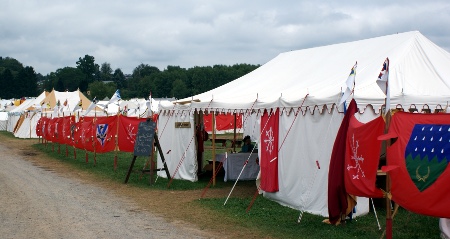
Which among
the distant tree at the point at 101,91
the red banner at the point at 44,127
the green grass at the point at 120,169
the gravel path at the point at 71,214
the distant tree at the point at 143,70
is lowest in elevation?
the green grass at the point at 120,169

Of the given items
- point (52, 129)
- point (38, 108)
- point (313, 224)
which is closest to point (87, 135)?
point (52, 129)

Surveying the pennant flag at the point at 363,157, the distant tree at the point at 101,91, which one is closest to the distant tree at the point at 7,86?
the distant tree at the point at 101,91

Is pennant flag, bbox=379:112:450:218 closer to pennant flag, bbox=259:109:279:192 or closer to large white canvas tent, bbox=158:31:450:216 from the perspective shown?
large white canvas tent, bbox=158:31:450:216

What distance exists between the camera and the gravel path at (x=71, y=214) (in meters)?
8.85

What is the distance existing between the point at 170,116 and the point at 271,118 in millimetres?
5420

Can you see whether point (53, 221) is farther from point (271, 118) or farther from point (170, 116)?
point (170, 116)

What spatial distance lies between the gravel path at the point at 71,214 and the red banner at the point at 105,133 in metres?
3.11

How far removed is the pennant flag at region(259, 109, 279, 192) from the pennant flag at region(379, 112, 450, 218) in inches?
197

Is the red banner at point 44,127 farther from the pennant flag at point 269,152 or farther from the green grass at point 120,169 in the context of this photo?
the pennant flag at point 269,152

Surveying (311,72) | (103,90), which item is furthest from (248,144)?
(103,90)

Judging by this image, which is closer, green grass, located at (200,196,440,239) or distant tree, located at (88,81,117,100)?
green grass, located at (200,196,440,239)

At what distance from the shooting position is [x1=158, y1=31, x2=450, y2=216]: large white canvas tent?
9.96 m

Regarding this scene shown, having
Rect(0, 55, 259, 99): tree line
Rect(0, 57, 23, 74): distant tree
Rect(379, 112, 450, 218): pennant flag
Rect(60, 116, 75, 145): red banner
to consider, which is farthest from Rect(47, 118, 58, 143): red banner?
Rect(0, 57, 23, 74): distant tree

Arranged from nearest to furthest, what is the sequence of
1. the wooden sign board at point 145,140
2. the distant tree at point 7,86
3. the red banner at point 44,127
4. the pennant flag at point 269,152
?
1. the pennant flag at point 269,152
2. the wooden sign board at point 145,140
3. the red banner at point 44,127
4. the distant tree at point 7,86
